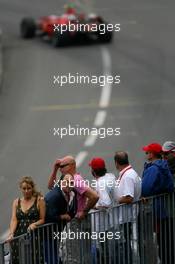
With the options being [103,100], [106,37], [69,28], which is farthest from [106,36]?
[103,100]

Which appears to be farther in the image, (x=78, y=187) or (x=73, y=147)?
(x=73, y=147)

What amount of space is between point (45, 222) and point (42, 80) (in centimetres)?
1693

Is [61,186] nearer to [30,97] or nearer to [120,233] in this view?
[120,233]

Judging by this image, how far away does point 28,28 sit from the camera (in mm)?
35438

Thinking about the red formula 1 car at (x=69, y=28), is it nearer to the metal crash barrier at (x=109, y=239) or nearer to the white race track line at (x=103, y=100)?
the white race track line at (x=103, y=100)

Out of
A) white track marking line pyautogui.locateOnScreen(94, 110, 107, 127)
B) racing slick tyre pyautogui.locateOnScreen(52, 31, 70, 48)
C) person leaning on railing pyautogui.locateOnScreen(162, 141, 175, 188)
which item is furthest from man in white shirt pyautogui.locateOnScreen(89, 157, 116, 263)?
racing slick tyre pyautogui.locateOnScreen(52, 31, 70, 48)

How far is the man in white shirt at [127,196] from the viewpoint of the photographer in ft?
47.3

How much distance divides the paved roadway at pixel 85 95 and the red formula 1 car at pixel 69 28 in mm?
312

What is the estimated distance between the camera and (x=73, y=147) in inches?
1000

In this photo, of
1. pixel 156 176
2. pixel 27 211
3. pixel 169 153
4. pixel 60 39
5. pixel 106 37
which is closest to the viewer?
pixel 27 211

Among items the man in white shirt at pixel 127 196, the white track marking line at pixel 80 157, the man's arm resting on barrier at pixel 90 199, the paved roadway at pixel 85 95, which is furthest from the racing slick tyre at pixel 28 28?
the man's arm resting on barrier at pixel 90 199

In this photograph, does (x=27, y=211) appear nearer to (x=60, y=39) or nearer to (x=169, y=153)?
(x=169, y=153)

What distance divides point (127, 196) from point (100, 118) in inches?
524

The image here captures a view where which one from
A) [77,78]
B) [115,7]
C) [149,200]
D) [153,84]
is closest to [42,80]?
[77,78]
